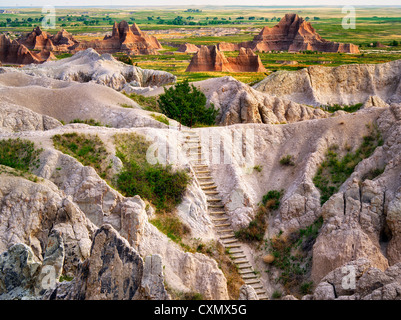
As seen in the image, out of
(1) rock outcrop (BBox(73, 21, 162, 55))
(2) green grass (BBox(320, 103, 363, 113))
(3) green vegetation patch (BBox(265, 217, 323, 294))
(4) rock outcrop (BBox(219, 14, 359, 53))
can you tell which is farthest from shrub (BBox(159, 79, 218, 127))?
(4) rock outcrop (BBox(219, 14, 359, 53))

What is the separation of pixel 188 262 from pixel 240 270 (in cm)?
393

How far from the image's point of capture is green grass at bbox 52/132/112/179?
3118cm

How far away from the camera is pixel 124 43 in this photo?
5719 inches

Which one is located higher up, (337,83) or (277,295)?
(277,295)

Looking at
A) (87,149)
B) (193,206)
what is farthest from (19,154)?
(193,206)

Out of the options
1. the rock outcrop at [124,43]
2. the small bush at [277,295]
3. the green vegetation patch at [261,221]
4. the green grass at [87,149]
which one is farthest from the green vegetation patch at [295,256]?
the rock outcrop at [124,43]

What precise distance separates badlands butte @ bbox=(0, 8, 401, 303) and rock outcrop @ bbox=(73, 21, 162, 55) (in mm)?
103184

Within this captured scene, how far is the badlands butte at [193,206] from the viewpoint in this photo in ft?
69.3

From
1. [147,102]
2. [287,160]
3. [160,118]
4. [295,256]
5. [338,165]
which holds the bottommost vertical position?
[147,102]

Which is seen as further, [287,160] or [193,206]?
[287,160]

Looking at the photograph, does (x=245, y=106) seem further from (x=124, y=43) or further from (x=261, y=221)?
(x=124, y=43)

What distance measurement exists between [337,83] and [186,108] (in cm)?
2819

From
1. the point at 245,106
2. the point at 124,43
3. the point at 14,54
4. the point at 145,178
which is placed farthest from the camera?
the point at 124,43

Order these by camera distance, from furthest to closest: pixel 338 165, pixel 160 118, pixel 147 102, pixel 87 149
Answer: pixel 147 102, pixel 160 118, pixel 338 165, pixel 87 149
